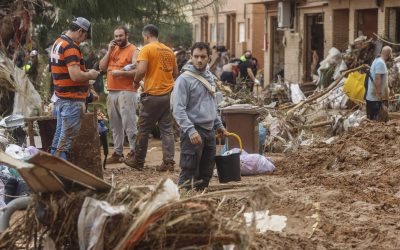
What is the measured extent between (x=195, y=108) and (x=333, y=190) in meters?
2.44

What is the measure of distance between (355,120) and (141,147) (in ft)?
18.9

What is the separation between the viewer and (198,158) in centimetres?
871

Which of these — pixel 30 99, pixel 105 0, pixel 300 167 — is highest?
pixel 105 0

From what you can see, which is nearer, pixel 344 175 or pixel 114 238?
pixel 114 238

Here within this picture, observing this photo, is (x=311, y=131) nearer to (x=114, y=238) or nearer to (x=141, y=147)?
(x=141, y=147)

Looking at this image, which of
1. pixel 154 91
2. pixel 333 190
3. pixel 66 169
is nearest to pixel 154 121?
pixel 154 91

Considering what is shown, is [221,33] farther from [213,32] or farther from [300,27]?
[300,27]

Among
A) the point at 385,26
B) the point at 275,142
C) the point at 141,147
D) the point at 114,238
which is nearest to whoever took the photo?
the point at 114,238

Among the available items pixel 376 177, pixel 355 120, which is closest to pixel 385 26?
pixel 355 120

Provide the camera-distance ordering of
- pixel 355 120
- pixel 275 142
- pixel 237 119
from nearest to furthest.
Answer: pixel 237 119 → pixel 275 142 → pixel 355 120

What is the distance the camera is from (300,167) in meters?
12.4

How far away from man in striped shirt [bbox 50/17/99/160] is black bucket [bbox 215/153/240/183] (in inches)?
65.0

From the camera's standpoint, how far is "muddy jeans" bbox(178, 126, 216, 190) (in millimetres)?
8641

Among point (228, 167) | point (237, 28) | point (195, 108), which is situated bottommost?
point (228, 167)
